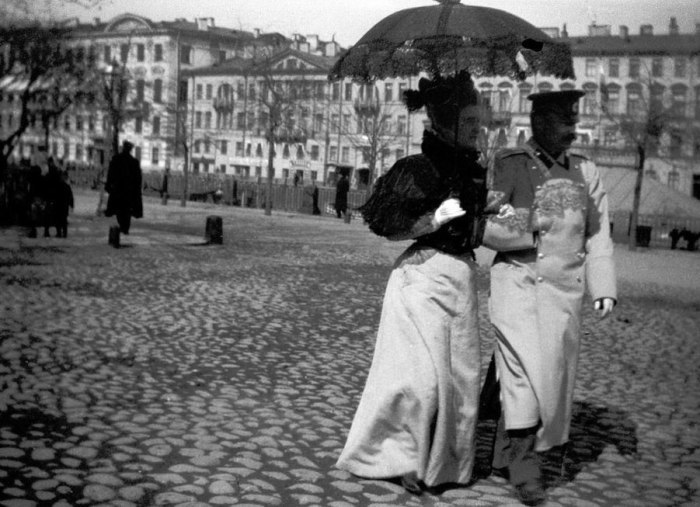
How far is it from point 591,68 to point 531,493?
2296 inches

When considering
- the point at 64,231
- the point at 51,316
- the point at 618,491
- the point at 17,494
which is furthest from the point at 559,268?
the point at 64,231

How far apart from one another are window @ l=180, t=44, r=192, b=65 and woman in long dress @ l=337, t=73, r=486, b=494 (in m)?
86.3

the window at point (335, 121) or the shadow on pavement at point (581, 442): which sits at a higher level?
the window at point (335, 121)

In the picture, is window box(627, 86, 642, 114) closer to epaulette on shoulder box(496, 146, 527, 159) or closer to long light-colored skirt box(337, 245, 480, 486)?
epaulette on shoulder box(496, 146, 527, 159)

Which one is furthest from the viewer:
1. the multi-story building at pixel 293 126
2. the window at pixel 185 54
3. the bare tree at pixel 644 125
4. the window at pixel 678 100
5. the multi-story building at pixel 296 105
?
the window at pixel 185 54

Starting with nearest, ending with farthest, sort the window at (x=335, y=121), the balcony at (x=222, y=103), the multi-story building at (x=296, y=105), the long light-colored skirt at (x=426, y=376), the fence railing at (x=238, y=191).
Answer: the long light-colored skirt at (x=426, y=376)
the fence railing at (x=238, y=191)
the multi-story building at (x=296, y=105)
the window at (x=335, y=121)
the balcony at (x=222, y=103)

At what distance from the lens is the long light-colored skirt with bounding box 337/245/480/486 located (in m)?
4.35

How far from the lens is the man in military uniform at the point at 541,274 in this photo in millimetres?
4559

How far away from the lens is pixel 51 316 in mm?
9570

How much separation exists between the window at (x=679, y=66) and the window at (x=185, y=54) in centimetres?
6145

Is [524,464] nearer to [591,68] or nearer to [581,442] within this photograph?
[581,442]

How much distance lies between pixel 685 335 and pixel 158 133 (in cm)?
8502

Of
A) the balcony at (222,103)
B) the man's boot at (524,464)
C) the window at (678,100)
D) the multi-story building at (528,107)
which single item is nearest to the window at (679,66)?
the multi-story building at (528,107)

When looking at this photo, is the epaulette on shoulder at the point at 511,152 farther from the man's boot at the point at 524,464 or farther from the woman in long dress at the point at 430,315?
the man's boot at the point at 524,464
